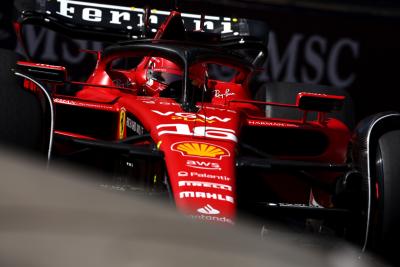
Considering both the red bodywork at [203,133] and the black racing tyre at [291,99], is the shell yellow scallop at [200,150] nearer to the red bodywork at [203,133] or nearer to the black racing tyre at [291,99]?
the red bodywork at [203,133]

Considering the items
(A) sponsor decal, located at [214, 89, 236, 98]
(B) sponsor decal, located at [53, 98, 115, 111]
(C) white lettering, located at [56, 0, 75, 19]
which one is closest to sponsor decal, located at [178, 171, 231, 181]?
(B) sponsor decal, located at [53, 98, 115, 111]

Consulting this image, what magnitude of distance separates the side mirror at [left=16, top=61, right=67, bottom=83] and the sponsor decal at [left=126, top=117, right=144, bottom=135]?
40 cm

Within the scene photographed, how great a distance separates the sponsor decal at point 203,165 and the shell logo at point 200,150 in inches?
1.8

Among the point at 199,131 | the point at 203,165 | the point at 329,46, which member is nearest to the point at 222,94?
the point at 199,131

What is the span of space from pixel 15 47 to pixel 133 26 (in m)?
1.86

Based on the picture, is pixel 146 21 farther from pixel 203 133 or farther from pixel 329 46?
pixel 329 46

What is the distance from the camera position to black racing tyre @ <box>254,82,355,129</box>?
4750mm

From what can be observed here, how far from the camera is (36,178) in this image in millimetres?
821

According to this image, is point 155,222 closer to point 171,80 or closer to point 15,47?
point 171,80

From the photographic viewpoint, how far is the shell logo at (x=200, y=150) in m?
2.96

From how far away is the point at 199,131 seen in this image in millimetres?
3127

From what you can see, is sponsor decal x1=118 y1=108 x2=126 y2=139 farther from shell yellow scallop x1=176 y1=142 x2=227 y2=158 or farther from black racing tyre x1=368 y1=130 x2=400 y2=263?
black racing tyre x1=368 y1=130 x2=400 y2=263

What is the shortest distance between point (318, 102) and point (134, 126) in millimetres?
865

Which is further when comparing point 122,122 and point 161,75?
point 161,75
